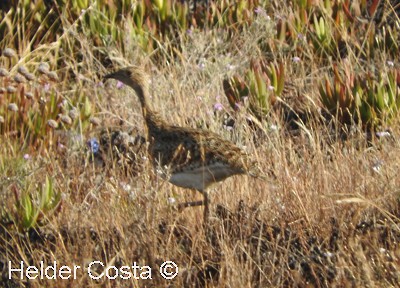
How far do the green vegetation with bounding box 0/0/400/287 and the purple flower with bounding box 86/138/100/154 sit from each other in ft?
Answer: 0.08

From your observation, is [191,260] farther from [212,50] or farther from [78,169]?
[212,50]

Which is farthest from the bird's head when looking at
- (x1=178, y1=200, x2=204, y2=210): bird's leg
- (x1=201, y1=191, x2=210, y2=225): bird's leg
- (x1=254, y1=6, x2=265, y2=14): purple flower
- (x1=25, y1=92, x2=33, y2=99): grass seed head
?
(x1=254, y1=6, x2=265, y2=14): purple flower

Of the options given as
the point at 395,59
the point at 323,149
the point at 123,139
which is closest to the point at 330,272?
the point at 323,149

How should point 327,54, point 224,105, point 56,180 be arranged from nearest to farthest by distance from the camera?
point 56,180 → point 224,105 → point 327,54

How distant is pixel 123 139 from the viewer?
7414mm

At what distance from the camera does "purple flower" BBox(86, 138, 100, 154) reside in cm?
712

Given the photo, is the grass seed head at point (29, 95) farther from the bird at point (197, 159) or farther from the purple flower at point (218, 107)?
the bird at point (197, 159)

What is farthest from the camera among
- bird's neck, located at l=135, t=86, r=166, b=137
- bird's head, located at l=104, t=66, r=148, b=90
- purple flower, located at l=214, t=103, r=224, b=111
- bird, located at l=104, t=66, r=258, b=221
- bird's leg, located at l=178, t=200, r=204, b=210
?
purple flower, located at l=214, t=103, r=224, b=111

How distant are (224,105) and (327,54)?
127 centimetres

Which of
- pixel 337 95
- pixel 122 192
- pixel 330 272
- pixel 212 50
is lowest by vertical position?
pixel 330 272

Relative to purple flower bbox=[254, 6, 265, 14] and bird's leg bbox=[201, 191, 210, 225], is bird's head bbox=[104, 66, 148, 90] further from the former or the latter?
purple flower bbox=[254, 6, 265, 14]

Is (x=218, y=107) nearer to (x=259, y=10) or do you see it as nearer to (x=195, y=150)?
(x=195, y=150)

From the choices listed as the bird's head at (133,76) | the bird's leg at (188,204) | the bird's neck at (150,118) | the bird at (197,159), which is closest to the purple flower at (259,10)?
the bird's head at (133,76)

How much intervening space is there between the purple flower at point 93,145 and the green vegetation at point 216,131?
3cm
